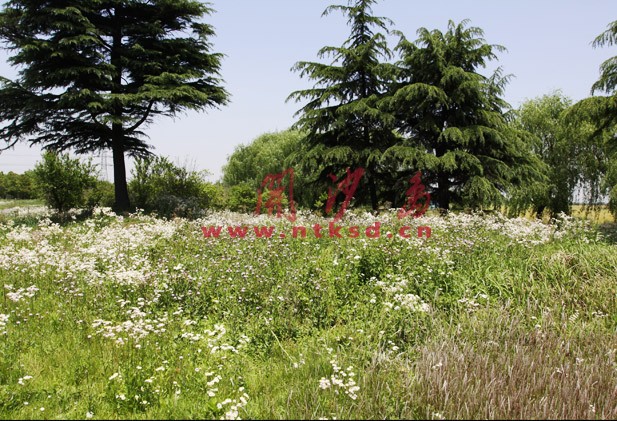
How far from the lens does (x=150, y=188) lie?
2081 cm

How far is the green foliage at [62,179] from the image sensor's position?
58.9ft

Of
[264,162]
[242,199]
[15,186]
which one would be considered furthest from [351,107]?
[15,186]

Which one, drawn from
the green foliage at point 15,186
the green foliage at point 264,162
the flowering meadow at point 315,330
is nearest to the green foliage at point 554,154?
the green foliage at point 264,162

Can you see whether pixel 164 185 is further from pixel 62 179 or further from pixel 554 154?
pixel 554 154

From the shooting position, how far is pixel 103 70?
54.4ft

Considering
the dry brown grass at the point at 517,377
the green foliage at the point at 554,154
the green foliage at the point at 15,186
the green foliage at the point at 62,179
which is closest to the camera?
the dry brown grass at the point at 517,377

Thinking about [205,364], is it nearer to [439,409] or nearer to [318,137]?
[439,409]

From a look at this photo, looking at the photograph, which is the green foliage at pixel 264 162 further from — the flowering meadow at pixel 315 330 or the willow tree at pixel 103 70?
the flowering meadow at pixel 315 330

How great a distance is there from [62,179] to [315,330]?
674 inches

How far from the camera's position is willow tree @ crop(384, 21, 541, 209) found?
1531 cm

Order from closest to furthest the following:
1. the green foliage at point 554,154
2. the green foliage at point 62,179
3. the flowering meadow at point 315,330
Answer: the flowering meadow at point 315,330
the green foliage at point 62,179
the green foliage at point 554,154

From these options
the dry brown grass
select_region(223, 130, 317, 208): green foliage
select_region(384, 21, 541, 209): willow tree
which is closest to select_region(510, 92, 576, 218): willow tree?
select_region(384, 21, 541, 209): willow tree

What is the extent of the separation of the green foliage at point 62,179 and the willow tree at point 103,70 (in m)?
0.78

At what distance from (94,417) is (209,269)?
3.83 meters
